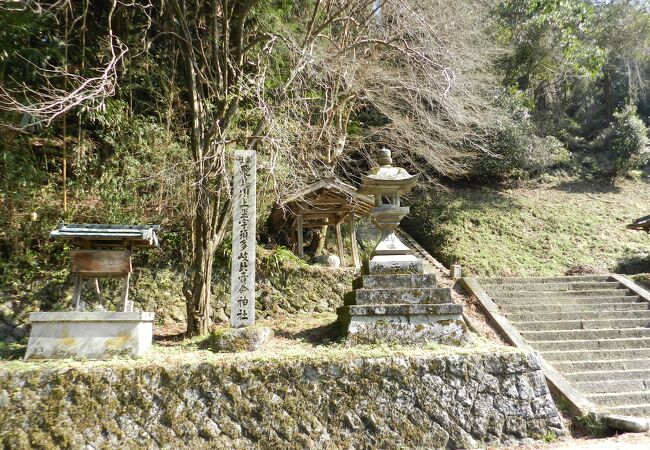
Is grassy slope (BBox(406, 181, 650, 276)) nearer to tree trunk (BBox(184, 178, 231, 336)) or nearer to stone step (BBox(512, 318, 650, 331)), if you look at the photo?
stone step (BBox(512, 318, 650, 331))

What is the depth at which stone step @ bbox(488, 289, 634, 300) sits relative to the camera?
9.34 metres

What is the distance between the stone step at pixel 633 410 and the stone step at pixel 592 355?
1.18m

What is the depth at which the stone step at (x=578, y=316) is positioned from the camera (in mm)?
8445

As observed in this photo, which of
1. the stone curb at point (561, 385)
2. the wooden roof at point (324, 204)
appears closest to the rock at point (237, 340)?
the stone curb at point (561, 385)

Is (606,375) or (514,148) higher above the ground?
(514,148)

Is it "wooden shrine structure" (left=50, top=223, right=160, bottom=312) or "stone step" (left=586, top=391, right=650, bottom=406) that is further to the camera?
"stone step" (left=586, top=391, right=650, bottom=406)

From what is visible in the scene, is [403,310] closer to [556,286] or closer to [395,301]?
[395,301]

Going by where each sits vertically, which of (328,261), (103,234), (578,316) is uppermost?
(103,234)

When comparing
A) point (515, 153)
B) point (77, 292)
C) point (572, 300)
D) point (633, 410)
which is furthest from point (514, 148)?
point (77, 292)

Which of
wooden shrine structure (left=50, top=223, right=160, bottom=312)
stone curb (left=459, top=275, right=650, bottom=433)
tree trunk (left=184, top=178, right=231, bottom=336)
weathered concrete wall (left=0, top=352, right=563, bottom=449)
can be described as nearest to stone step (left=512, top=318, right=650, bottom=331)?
stone curb (left=459, top=275, right=650, bottom=433)

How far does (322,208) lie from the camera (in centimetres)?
1213

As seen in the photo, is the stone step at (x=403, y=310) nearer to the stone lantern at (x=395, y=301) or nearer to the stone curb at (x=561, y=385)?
the stone lantern at (x=395, y=301)

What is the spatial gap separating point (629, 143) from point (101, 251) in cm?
2090

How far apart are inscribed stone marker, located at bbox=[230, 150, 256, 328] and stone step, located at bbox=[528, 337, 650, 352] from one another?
4884 millimetres
